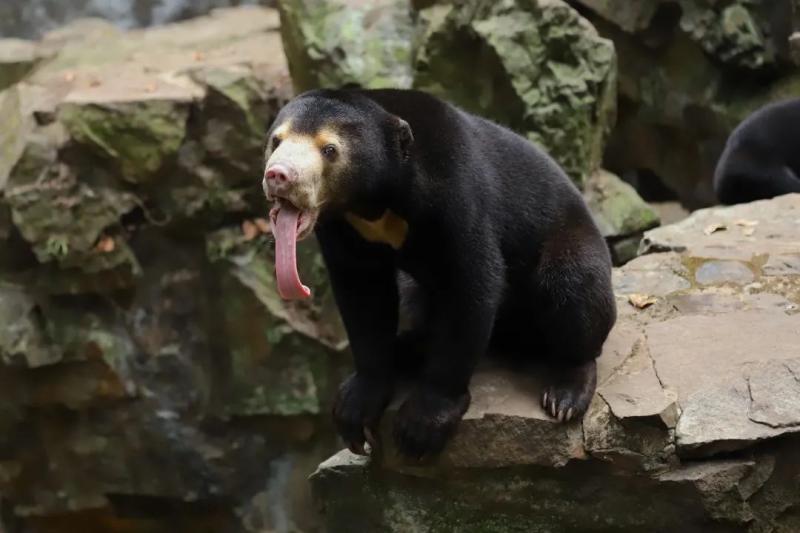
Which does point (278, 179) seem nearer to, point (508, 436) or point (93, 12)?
point (508, 436)

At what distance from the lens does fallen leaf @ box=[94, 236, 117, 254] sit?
23.0 ft

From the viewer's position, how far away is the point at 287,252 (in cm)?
275

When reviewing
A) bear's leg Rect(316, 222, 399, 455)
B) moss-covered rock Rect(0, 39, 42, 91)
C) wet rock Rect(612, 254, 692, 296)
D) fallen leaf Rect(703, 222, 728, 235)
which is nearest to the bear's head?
bear's leg Rect(316, 222, 399, 455)

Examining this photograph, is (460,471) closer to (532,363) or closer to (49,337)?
(532,363)

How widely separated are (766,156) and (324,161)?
5.35 meters

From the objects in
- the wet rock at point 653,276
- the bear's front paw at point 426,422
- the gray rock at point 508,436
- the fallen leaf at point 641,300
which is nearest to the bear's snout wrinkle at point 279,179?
the bear's front paw at point 426,422

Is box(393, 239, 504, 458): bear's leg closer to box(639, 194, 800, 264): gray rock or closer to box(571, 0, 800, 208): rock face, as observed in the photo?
box(639, 194, 800, 264): gray rock

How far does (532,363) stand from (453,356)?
60 cm

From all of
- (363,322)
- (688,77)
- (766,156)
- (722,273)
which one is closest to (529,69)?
(766,156)

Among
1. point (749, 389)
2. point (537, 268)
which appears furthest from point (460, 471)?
point (749, 389)

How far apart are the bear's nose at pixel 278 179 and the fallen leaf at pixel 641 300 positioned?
2.07m

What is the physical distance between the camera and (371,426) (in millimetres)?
3492

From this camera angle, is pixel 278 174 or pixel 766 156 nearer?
pixel 278 174

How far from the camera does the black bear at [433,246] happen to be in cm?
297
